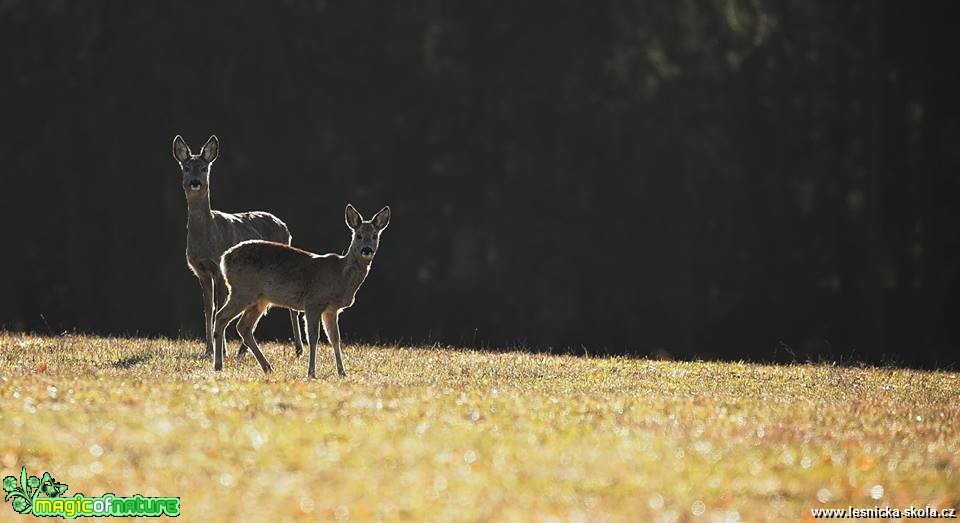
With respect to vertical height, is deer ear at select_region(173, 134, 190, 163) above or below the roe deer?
above

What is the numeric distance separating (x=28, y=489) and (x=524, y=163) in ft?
56.4

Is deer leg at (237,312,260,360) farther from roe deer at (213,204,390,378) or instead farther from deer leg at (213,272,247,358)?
deer leg at (213,272,247,358)

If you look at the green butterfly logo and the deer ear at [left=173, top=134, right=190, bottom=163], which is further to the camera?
the deer ear at [left=173, top=134, right=190, bottom=163]

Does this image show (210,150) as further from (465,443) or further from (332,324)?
(465,443)

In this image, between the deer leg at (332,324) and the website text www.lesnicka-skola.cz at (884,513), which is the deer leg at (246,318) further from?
the website text www.lesnicka-skola.cz at (884,513)

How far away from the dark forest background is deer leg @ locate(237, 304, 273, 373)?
25.8 ft

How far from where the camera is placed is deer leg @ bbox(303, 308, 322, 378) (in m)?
14.8

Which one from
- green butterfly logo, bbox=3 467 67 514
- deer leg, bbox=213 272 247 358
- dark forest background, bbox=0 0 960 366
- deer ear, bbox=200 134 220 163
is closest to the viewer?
green butterfly logo, bbox=3 467 67 514

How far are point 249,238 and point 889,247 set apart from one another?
37.3 ft

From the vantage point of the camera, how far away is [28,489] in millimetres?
8742

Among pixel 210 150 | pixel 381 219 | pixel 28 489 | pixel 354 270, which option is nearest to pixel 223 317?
pixel 354 270

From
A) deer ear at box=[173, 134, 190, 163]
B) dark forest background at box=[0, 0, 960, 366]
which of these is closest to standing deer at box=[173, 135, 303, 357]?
deer ear at box=[173, 134, 190, 163]

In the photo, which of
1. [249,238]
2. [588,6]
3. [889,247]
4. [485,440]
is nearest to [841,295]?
[889,247]

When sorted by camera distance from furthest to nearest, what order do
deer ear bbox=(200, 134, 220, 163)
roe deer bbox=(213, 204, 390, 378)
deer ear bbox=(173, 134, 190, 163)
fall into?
deer ear bbox=(173, 134, 190, 163), deer ear bbox=(200, 134, 220, 163), roe deer bbox=(213, 204, 390, 378)
